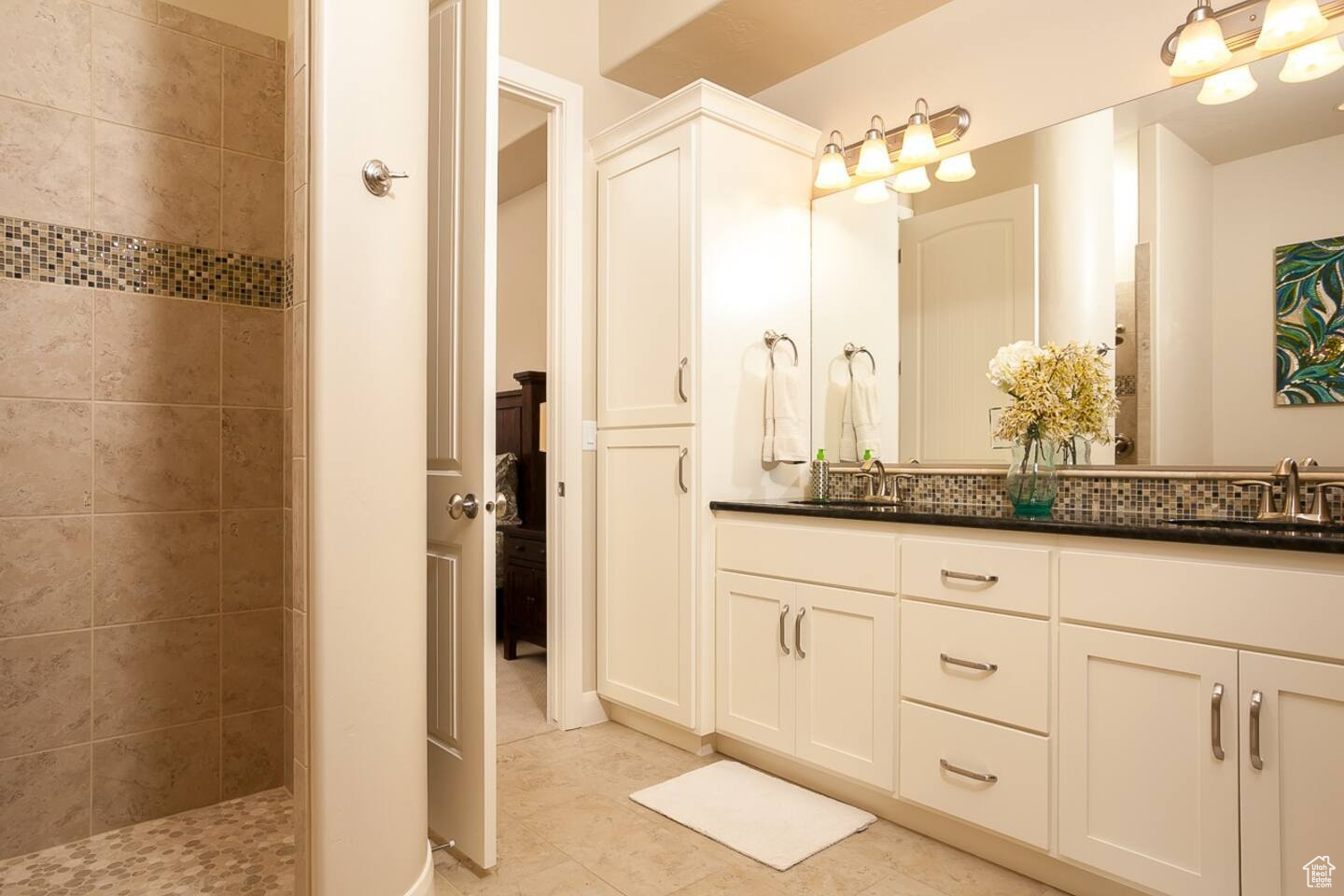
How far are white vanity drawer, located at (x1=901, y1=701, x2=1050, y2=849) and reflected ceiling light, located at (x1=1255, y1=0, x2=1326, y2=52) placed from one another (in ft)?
5.78

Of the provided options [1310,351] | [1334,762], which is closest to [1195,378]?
[1310,351]

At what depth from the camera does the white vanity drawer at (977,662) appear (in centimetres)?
176

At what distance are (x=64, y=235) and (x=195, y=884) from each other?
164 cm

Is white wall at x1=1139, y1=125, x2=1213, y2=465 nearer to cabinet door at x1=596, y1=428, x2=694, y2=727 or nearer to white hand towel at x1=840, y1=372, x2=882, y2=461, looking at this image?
white hand towel at x1=840, y1=372, x2=882, y2=461

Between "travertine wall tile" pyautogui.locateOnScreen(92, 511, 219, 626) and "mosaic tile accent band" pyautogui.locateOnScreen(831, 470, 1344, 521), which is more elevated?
"mosaic tile accent band" pyautogui.locateOnScreen(831, 470, 1344, 521)

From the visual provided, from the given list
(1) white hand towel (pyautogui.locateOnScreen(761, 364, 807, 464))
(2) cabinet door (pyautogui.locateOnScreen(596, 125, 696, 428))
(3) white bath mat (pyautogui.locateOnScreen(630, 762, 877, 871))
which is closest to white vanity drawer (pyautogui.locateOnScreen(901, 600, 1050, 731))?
(3) white bath mat (pyautogui.locateOnScreen(630, 762, 877, 871))

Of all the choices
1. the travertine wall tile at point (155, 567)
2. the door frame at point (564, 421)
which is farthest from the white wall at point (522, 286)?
the travertine wall tile at point (155, 567)

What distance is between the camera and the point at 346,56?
1.46 metres

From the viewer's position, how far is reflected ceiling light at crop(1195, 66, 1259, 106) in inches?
76.9

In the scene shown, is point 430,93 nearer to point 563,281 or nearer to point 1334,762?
point 563,281

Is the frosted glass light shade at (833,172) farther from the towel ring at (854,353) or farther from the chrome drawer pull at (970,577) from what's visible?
the chrome drawer pull at (970,577)

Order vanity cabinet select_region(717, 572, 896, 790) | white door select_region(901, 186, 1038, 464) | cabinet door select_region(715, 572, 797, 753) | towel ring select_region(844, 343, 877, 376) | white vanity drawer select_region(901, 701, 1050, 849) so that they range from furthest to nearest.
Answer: towel ring select_region(844, 343, 877, 376) → white door select_region(901, 186, 1038, 464) → cabinet door select_region(715, 572, 797, 753) → vanity cabinet select_region(717, 572, 896, 790) → white vanity drawer select_region(901, 701, 1050, 849)

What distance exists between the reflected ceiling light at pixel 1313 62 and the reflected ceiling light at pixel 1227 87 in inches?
2.6

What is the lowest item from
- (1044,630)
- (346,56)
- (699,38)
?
(1044,630)
